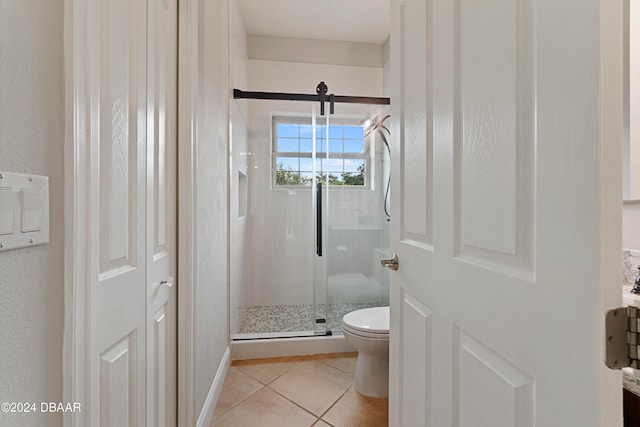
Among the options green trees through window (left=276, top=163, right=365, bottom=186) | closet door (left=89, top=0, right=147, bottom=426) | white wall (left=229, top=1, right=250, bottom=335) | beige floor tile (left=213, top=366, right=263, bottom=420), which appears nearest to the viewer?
closet door (left=89, top=0, right=147, bottom=426)

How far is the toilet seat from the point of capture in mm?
1771

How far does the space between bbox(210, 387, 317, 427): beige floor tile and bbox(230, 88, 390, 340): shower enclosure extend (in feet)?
2.92

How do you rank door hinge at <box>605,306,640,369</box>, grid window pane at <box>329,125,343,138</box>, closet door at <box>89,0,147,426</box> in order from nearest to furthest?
door hinge at <box>605,306,640,369</box> → closet door at <box>89,0,147,426</box> → grid window pane at <box>329,125,343,138</box>

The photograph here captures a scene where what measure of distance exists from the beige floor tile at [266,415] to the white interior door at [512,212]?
818 mm

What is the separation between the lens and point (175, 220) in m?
1.30

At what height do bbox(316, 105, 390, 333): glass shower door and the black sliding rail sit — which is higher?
the black sliding rail

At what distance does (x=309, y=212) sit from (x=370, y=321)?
1451 millimetres

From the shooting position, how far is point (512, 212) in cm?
59

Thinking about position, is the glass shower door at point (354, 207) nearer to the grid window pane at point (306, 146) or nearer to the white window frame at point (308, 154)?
the white window frame at point (308, 154)

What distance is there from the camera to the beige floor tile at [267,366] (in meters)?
2.03

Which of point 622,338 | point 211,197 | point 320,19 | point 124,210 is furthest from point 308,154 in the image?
point 622,338

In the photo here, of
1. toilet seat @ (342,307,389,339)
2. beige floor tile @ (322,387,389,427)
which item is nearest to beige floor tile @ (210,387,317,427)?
beige floor tile @ (322,387,389,427)

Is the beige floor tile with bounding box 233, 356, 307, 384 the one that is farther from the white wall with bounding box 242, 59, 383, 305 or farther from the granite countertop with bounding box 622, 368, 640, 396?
the granite countertop with bounding box 622, 368, 640, 396

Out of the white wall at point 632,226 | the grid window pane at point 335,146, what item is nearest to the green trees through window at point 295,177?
the grid window pane at point 335,146
